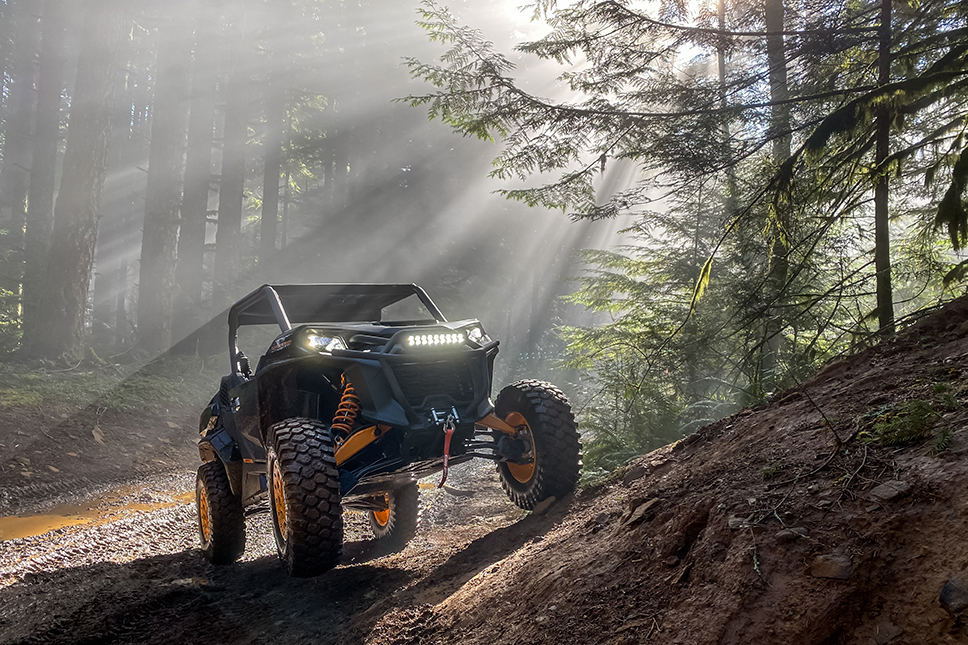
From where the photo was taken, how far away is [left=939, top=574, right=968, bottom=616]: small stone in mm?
1692

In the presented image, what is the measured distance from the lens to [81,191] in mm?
14641

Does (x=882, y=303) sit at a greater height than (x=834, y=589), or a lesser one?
greater

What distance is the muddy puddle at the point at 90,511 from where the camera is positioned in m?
6.67

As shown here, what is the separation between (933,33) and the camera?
498cm

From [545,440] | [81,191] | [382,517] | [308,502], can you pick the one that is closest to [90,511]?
[382,517]

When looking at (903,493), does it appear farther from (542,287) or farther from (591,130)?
(542,287)

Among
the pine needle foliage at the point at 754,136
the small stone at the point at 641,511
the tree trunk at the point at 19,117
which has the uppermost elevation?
the tree trunk at the point at 19,117

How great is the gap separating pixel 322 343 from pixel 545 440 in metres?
1.96

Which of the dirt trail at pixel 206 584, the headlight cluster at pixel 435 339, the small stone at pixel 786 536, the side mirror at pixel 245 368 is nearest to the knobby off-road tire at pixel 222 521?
the dirt trail at pixel 206 584

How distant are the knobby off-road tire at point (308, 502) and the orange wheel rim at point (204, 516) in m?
1.96

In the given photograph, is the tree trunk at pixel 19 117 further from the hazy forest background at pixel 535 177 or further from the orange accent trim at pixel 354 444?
the orange accent trim at pixel 354 444

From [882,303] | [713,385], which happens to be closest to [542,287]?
[713,385]

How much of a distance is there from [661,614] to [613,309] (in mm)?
8685

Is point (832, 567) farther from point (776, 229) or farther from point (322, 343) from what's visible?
point (776, 229)
